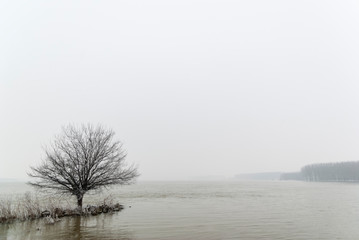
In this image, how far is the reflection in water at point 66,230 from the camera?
1947 cm

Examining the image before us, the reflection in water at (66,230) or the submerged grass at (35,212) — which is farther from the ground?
the submerged grass at (35,212)

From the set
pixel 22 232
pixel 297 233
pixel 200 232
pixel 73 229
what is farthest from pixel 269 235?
pixel 22 232

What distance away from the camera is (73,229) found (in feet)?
72.2

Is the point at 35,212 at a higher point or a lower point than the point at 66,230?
higher

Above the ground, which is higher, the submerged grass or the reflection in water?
the submerged grass

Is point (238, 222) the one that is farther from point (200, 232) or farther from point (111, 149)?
point (111, 149)

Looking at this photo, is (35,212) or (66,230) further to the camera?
(35,212)

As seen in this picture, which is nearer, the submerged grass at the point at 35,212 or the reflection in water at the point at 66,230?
the reflection in water at the point at 66,230

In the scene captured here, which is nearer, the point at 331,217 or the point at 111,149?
the point at 331,217

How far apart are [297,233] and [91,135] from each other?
23271 millimetres

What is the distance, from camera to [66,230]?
71.1 feet

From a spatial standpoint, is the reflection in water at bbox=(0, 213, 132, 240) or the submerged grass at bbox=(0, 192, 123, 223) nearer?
the reflection in water at bbox=(0, 213, 132, 240)

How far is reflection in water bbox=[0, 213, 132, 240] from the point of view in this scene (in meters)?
19.5

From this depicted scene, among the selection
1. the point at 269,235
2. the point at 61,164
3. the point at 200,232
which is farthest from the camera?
the point at 61,164
